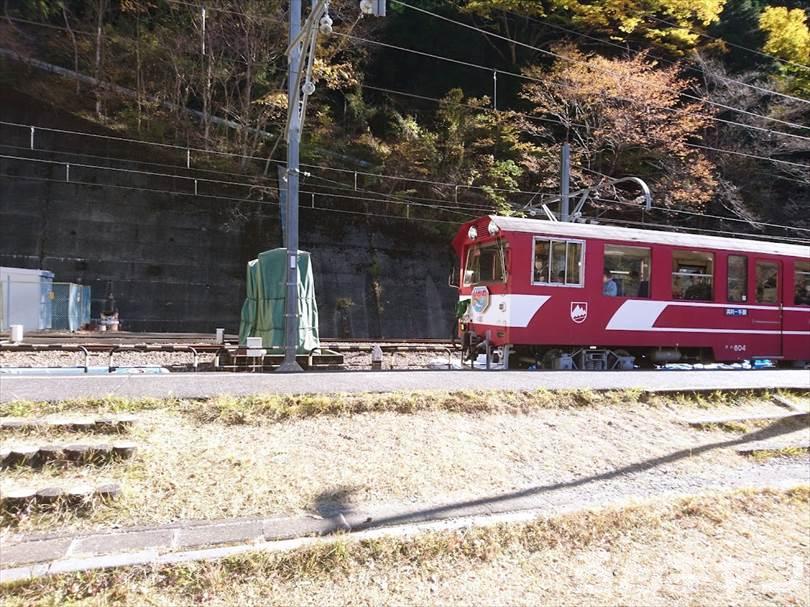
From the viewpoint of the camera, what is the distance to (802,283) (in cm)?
1367

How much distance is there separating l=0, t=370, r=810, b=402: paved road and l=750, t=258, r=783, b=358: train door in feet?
11.3

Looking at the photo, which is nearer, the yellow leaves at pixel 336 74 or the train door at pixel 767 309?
the train door at pixel 767 309

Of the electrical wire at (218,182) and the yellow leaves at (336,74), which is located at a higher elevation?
the yellow leaves at (336,74)

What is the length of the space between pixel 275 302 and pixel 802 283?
13.0 metres

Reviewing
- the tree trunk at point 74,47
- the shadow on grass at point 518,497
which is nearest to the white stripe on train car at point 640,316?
the shadow on grass at point 518,497

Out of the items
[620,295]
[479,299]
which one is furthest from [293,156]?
[620,295]

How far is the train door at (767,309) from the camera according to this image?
13039 mm

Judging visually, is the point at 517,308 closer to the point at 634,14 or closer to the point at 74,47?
the point at 634,14

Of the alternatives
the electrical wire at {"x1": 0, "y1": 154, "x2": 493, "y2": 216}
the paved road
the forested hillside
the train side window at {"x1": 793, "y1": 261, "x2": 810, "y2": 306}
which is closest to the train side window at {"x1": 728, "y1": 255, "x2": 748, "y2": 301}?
the train side window at {"x1": 793, "y1": 261, "x2": 810, "y2": 306}

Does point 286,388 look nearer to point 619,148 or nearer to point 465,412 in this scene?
point 465,412

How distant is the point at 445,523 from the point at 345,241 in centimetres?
2185

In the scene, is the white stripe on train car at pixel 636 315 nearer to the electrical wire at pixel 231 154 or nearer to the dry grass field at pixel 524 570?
the dry grass field at pixel 524 570

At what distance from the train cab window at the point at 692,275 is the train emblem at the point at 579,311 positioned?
2.31 meters

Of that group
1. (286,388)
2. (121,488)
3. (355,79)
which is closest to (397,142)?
(355,79)
